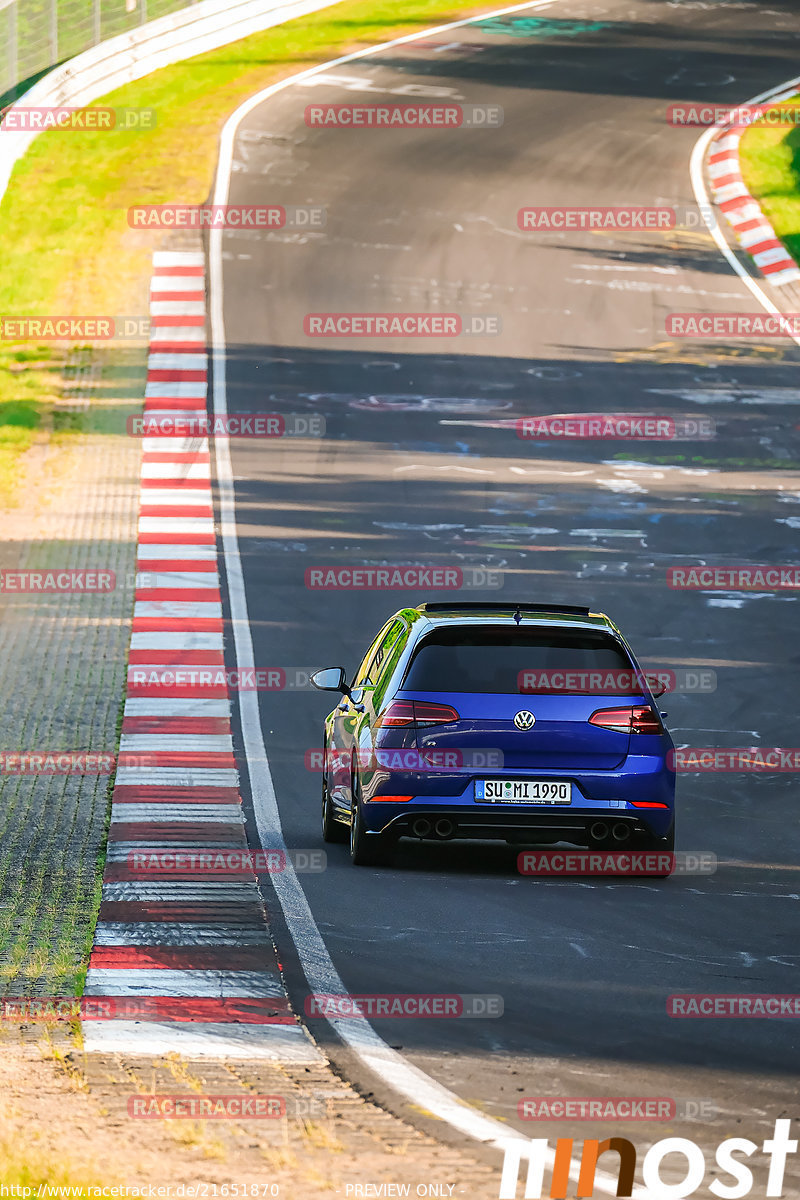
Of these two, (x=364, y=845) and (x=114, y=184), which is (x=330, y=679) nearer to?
(x=364, y=845)

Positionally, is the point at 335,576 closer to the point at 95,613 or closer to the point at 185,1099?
the point at 95,613

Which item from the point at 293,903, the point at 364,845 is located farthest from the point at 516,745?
the point at 293,903

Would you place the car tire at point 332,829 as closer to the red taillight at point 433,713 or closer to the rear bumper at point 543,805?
the rear bumper at point 543,805

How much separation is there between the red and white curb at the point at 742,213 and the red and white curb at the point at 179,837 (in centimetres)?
1215

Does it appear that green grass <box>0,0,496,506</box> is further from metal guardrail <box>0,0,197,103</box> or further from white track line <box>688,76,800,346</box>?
white track line <box>688,76,800,346</box>

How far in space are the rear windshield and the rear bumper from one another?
54 centimetres

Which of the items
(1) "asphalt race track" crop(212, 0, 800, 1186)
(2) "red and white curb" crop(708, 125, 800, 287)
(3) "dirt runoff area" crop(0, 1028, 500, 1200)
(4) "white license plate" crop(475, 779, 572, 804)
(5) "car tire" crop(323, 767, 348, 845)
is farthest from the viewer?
(2) "red and white curb" crop(708, 125, 800, 287)

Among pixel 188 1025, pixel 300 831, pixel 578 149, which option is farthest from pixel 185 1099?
pixel 578 149

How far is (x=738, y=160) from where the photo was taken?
39.6 meters

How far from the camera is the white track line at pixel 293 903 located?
6848 mm

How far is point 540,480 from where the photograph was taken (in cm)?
2516

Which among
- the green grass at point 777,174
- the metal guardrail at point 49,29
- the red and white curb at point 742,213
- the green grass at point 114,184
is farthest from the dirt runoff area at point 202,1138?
the metal guardrail at point 49,29

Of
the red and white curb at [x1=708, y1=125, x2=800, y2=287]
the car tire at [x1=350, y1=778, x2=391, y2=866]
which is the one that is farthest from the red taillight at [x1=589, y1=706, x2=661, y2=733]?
the red and white curb at [x1=708, y1=125, x2=800, y2=287]

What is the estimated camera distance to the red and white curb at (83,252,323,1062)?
823 centimetres
